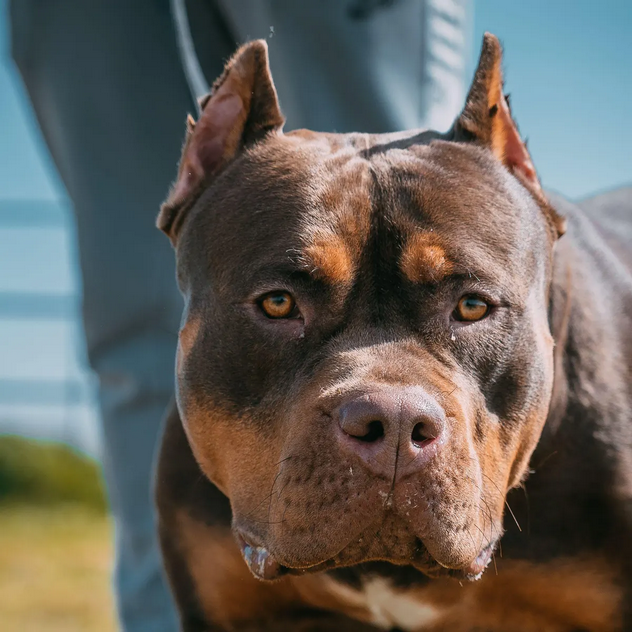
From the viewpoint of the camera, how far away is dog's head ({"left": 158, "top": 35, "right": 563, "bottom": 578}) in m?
2.36

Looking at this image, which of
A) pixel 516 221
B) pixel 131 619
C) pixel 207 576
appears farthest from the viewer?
pixel 131 619

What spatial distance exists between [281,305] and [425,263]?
388 mm

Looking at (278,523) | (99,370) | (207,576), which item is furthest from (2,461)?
(278,523)

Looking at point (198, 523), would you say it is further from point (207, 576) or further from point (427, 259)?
point (427, 259)

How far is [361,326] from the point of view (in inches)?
103

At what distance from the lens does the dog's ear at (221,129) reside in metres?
3.04

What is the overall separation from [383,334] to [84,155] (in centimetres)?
199

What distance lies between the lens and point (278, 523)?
2.50 m

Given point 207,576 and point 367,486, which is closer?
point 367,486

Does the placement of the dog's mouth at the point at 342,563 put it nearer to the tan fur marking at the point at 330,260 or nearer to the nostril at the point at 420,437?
the nostril at the point at 420,437

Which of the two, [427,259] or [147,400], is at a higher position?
[427,259]

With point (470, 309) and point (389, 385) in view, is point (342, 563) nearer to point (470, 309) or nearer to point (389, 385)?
point (389, 385)

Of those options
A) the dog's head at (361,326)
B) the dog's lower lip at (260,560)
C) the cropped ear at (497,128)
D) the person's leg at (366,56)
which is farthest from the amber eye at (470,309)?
the person's leg at (366,56)

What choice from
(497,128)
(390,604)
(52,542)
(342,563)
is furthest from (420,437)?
(52,542)
